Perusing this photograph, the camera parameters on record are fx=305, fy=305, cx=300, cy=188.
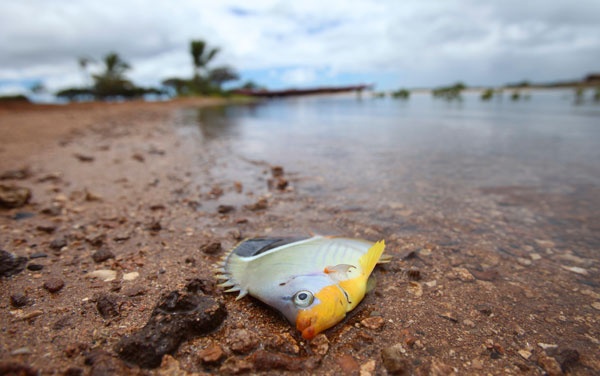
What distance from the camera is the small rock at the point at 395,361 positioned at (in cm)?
153

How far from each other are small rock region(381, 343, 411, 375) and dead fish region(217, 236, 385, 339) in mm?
303

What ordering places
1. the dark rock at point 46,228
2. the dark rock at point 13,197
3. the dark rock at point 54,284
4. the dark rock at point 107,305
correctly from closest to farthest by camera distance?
the dark rock at point 107,305, the dark rock at point 54,284, the dark rock at point 46,228, the dark rock at point 13,197

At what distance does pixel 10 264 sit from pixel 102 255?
0.55 metres

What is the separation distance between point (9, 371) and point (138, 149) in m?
6.83

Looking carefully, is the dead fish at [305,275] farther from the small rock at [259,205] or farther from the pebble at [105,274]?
the small rock at [259,205]

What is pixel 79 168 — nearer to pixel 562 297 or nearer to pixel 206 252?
pixel 206 252

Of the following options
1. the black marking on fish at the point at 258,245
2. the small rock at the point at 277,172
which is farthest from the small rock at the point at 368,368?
the small rock at the point at 277,172

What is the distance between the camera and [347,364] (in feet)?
5.19

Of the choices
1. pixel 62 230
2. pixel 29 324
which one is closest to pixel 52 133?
pixel 62 230

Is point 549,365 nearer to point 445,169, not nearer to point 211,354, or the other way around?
point 211,354

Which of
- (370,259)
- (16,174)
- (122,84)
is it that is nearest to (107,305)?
(370,259)

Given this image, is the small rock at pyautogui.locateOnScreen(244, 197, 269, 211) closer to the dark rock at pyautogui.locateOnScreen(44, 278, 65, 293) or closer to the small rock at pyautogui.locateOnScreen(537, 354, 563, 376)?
the dark rock at pyautogui.locateOnScreen(44, 278, 65, 293)

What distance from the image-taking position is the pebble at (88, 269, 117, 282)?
86.4 inches

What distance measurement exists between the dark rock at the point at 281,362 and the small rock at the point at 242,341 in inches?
2.2
